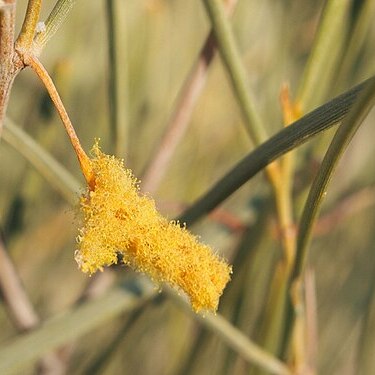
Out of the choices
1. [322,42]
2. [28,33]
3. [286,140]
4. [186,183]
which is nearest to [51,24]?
[28,33]

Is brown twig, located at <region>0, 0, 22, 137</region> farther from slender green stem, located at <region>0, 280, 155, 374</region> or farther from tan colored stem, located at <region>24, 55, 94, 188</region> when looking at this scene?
slender green stem, located at <region>0, 280, 155, 374</region>

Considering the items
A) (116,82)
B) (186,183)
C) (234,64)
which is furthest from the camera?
(186,183)

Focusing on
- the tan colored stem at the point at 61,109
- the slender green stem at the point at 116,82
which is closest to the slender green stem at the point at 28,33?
the tan colored stem at the point at 61,109

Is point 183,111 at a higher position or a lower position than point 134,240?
higher

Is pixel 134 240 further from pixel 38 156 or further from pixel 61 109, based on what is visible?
pixel 38 156

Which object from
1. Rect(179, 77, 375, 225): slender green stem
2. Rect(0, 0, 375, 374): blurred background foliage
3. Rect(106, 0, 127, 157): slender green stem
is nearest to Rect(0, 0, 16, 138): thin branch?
Rect(179, 77, 375, 225): slender green stem

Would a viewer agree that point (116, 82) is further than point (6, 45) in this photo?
Yes

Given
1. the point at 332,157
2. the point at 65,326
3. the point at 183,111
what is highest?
the point at 183,111
